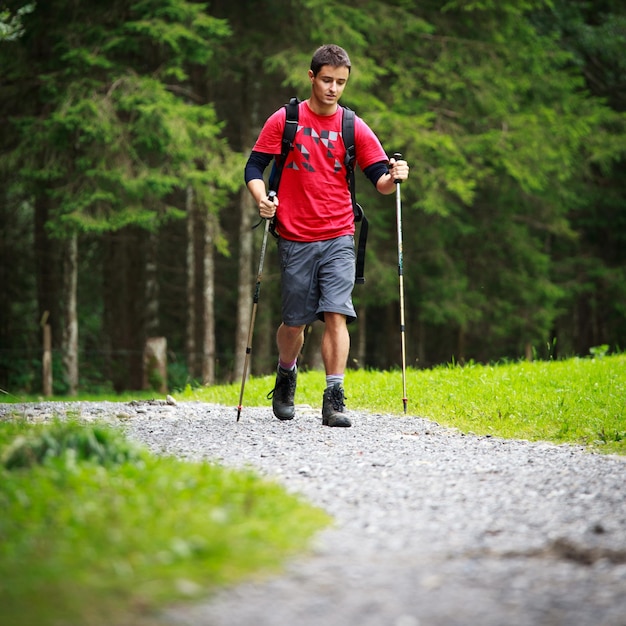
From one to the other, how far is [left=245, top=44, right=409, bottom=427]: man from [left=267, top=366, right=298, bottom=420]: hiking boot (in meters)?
0.39

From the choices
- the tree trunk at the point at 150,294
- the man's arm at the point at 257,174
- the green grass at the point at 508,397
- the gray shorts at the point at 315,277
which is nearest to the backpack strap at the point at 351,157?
the gray shorts at the point at 315,277

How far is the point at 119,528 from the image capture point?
120 inches

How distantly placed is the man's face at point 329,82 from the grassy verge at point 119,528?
3.25 m

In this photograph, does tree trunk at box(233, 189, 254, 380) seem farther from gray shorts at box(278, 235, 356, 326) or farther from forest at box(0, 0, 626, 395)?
gray shorts at box(278, 235, 356, 326)

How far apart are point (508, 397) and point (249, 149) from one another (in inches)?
426

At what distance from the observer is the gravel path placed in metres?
2.65

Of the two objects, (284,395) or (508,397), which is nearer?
(284,395)

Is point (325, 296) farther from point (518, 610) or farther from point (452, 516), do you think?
point (518, 610)

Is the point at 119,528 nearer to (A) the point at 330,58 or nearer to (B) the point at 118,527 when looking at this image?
(B) the point at 118,527

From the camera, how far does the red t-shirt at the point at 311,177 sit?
6.67 m

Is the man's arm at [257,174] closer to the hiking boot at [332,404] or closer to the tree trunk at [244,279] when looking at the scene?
the hiking boot at [332,404]

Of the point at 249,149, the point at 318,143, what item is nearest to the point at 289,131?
the point at 318,143

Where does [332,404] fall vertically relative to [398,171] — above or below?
below

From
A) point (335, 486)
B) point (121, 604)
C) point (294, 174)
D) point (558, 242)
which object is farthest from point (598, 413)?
point (558, 242)
